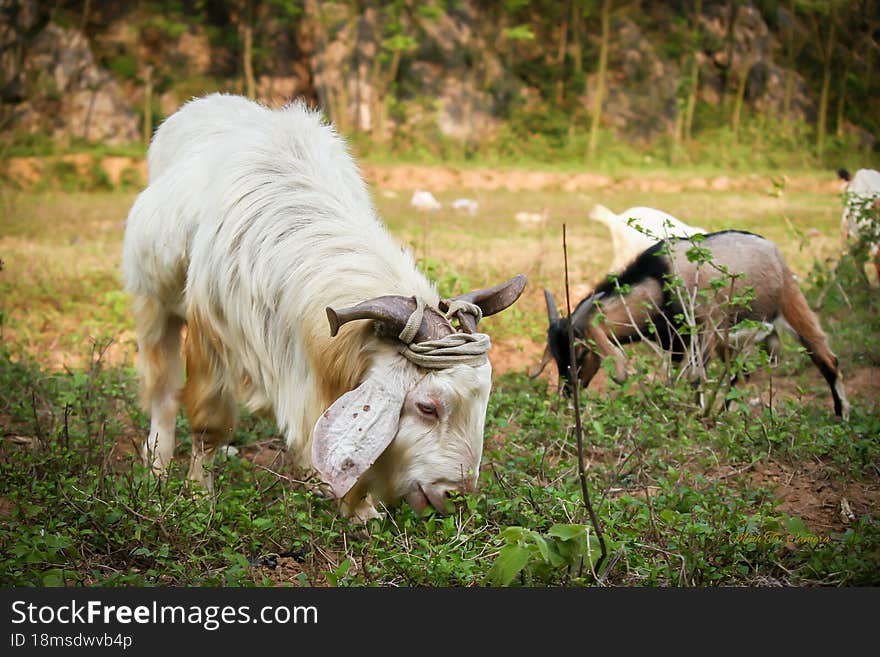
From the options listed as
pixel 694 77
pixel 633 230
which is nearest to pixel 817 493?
pixel 633 230

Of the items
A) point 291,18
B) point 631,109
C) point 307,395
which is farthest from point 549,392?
point 291,18

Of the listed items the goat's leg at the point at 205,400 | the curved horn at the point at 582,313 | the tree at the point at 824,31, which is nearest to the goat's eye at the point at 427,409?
the goat's leg at the point at 205,400

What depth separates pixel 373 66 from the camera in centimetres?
1944

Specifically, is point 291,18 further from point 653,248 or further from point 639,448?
point 639,448

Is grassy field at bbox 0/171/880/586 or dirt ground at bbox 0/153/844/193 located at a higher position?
grassy field at bbox 0/171/880/586

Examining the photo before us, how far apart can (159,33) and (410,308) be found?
19860mm

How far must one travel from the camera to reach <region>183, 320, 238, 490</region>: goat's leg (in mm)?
3750

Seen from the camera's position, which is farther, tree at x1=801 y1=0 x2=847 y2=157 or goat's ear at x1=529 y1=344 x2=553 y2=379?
tree at x1=801 y1=0 x2=847 y2=157

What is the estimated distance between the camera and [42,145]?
1742 centimetres

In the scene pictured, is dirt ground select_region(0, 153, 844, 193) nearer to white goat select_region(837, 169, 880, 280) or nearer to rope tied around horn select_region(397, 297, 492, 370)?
white goat select_region(837, 169, 880, 280)

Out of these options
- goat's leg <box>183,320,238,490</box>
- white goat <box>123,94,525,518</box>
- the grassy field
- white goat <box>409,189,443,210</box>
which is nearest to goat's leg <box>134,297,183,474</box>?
white goat <box>123,94,525,518</box>

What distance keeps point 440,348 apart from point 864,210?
407 centimetres

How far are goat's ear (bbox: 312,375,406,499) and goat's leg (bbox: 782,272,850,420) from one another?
3331mm

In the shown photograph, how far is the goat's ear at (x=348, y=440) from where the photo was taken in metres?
2.86
